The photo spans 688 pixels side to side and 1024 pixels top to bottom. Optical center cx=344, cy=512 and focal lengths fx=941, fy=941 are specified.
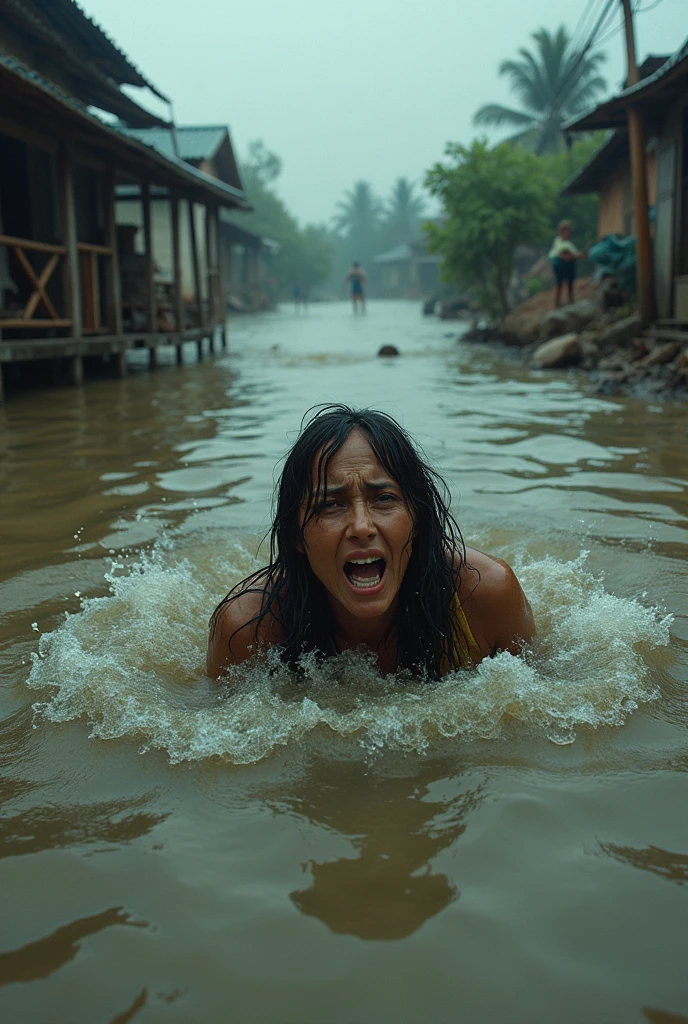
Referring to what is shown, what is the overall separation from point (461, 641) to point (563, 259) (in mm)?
17136

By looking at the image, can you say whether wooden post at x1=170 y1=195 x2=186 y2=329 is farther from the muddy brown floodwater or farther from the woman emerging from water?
the woman emerging from water

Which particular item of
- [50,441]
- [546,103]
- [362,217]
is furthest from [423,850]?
[362,217]

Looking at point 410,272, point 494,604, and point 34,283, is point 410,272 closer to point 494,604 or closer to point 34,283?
point 34,283

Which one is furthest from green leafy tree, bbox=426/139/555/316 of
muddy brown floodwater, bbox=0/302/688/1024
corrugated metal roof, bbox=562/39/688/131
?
muddy brown floodwater, bbox=0/302/688/1024

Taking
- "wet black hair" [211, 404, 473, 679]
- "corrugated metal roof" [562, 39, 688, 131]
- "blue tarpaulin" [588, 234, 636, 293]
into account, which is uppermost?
"corrugated metal roof" [562, 39, 688, 131]

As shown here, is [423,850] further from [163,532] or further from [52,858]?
[163,532]

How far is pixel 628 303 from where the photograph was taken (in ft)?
52.5

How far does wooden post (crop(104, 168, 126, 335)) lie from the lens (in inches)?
512

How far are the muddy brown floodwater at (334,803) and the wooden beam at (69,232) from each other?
673 cm

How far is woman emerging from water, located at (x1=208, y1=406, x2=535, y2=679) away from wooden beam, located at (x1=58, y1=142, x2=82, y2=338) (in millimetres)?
8902

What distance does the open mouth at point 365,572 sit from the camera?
2.75 metres

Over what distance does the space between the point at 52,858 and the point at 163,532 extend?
3083 mm

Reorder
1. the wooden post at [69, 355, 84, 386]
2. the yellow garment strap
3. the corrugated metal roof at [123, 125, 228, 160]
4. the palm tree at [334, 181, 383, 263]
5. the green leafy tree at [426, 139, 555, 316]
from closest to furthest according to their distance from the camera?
the yellow garment strap → the wooden post at [69, 355, 84, 386] → the green leafy tree at [426, 139, 555, 316] → the corrugated metal roof at [123, 125, 228, 160] → the palm tree at [334, 181, 383, 263]

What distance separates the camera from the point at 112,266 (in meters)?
13.4
